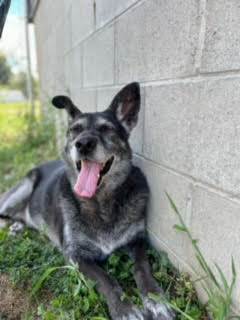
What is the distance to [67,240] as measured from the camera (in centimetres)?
245

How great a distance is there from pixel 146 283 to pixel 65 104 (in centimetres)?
148

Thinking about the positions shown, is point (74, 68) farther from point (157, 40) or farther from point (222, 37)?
point (222, 37)

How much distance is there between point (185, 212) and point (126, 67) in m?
1.34

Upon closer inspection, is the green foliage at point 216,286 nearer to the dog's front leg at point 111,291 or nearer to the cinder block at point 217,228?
the cinder block at point 217,228

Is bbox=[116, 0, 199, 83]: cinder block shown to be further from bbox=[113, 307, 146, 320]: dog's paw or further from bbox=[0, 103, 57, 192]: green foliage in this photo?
bbox=[0, 103, 57, 192]: green foliage

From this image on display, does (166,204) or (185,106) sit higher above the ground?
(185,106)

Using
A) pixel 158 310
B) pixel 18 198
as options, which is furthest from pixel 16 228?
pixel 158 310

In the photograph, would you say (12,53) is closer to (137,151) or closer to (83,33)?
(83,33)

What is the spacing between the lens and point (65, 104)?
2701mm

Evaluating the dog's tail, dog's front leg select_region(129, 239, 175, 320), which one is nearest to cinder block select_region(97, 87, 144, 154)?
dog's front leg select_region(129, 239, 175, 320)

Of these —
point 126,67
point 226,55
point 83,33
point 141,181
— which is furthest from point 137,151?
point 83,33

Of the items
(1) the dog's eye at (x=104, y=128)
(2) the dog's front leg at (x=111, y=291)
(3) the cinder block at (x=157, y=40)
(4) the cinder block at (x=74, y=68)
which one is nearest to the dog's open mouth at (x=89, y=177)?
(1) the dog's eye at (x=104, y=128)

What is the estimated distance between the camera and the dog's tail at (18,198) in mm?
3500

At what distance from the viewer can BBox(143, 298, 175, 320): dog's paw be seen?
6.13 ft
